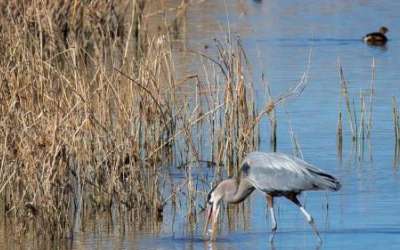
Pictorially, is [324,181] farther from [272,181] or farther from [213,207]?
[213,207]

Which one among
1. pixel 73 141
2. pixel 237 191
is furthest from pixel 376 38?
pixel 73 141

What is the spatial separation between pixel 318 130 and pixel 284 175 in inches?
157

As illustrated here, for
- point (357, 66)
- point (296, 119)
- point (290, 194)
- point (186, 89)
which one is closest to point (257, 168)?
point (290, 194)

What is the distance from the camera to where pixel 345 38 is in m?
20.2

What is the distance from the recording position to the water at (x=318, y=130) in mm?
8453

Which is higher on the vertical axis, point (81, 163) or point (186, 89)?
point (186, 89)

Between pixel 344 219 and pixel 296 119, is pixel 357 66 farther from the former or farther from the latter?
pixel 344 219

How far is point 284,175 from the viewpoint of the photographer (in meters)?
8.45

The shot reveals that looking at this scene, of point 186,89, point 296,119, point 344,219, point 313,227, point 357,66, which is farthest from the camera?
point 357,66

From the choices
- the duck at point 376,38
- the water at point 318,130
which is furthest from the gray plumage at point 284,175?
the duck at point 376,38

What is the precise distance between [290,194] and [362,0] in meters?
17.1

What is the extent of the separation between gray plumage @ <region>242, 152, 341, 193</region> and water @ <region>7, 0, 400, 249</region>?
34 cm

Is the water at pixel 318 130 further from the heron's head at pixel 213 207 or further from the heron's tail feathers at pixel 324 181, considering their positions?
the heron's tail feathers at pixel 324 181

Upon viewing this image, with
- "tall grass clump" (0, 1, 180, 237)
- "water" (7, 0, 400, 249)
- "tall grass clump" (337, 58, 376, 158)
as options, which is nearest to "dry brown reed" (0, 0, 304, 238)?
"tall grass clump" (0, 1, 180, 237)
